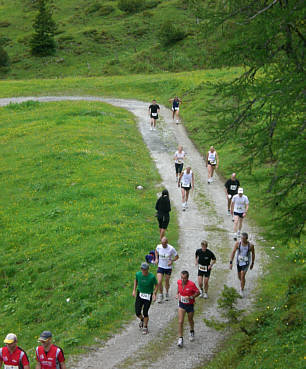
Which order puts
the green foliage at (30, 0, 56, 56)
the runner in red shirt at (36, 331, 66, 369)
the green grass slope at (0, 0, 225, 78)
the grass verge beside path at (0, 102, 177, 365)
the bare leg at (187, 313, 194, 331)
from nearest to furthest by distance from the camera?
the runner in red shirt at (36, 331, 66, 369), the bare leg at (187, 313, 194, 331), the grass verge beside path at (0, 102, 177, 365), the green grass slope at (0, 0, 225, 78), the green foliage at (30, 0, 56, 56)

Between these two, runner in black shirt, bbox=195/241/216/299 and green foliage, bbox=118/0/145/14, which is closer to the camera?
runner in black shirt, bbox=195/241/216/299

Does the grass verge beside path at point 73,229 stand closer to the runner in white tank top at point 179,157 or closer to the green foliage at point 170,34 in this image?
the runner in white tank top at point 179,157

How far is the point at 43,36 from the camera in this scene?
69.2m

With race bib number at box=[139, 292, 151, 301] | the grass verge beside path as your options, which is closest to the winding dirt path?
the grass verge beside path

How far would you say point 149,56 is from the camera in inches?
2491

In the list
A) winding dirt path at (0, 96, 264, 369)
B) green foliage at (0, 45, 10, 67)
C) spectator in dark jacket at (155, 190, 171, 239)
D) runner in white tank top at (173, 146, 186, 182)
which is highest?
green foliage at (0, 45, 10, 67)

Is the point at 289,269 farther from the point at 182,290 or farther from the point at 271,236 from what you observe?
the point at 271,236

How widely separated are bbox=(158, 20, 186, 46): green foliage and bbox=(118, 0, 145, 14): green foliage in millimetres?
19879

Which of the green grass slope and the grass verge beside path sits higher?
the green grass slope

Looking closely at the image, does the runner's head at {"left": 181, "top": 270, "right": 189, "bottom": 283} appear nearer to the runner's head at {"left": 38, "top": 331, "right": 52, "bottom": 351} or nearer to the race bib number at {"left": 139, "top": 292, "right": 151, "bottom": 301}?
the race bib number at {"left": 139, "top": 292, "right": 151, "bottom": 301}

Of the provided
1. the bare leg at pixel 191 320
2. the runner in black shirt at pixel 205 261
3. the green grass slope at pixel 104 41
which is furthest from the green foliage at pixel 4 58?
the bare leg at pixel 191 320

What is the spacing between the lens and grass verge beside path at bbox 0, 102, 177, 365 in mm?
14227

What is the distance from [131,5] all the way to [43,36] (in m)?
19.3

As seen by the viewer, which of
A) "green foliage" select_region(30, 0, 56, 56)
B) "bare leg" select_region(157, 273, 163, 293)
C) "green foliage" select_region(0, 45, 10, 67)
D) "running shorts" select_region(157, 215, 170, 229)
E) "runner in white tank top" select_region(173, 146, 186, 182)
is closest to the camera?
"bare leg" select_region(157, 273, 163, 293)
